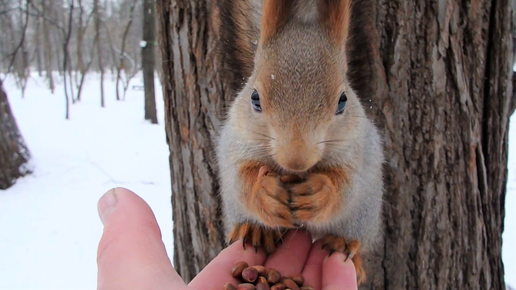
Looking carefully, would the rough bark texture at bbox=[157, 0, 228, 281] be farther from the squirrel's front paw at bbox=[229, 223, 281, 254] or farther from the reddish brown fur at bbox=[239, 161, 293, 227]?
the reddish brown fur at bbox=[239, 161, 293, 227]

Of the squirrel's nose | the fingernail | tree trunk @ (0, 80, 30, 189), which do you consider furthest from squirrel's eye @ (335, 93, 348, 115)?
tree trunk @ (0, 80, 30, 189)

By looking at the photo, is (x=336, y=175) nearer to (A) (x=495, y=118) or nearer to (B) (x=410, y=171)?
(B) (x=410, y=171)

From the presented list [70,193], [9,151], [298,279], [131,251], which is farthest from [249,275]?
[9,151]

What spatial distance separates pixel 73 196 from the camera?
4.57m

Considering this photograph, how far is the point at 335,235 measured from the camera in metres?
1.56

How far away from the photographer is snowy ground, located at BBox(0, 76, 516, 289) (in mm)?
3104

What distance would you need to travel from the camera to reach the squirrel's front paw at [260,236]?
4.97 feet

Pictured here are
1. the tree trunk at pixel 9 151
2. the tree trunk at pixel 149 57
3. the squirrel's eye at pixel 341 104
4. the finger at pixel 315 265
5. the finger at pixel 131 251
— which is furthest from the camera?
the tree trunk at pixel 149 57

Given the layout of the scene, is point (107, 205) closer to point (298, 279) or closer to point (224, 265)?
point (224, 265)

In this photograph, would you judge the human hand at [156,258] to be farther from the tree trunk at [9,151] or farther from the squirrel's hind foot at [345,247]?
the tree trunk at [9,151]

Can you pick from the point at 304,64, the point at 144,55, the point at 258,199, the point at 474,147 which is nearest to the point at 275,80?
the point at 304,64

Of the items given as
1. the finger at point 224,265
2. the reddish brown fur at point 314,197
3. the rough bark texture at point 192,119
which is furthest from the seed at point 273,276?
the rough bark texture at point 192,119

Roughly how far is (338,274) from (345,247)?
0.69 feet

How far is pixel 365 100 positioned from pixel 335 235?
0.51 m
